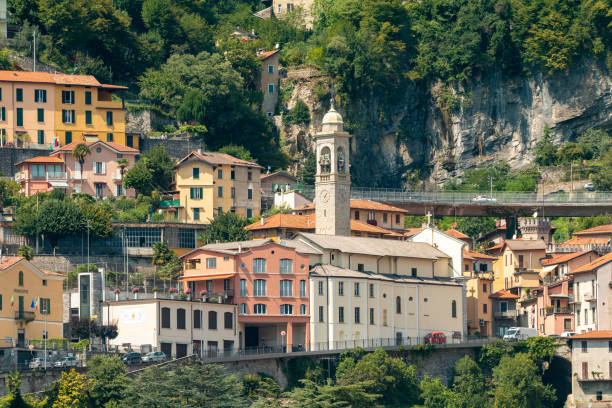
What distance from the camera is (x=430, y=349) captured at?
11612cm

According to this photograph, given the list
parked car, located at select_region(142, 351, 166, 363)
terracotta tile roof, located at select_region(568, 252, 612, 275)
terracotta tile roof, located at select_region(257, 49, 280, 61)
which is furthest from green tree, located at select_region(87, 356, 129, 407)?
terracotta tile roof, located at select_region(257, 49, 280, 61)

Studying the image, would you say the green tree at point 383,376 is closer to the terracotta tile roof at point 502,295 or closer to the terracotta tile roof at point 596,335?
the terracotta tile roof at point 596,335

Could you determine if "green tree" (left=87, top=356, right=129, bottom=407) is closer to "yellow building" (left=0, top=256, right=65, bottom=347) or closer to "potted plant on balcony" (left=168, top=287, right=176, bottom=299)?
"yellow building" (left=0, top=256, right=65, bottom=347)

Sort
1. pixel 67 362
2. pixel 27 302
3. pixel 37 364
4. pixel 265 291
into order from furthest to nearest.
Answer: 1. pixel 265 291
2. pixel 27 302
3. pixel 67 362
4. pixel 37 364

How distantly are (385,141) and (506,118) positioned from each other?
37.5 feet

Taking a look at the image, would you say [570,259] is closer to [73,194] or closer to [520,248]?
[520,248]

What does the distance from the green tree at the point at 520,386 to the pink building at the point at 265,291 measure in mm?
12389

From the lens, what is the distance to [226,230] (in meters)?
129

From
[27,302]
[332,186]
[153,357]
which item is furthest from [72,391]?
[332,186]

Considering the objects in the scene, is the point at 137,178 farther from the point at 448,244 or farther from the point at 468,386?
the point at 468,386

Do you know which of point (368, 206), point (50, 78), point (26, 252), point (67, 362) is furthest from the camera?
point (50, 78)

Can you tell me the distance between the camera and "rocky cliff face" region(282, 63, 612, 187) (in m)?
162

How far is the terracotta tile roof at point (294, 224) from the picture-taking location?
129 metres

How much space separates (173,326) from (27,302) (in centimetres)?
882
